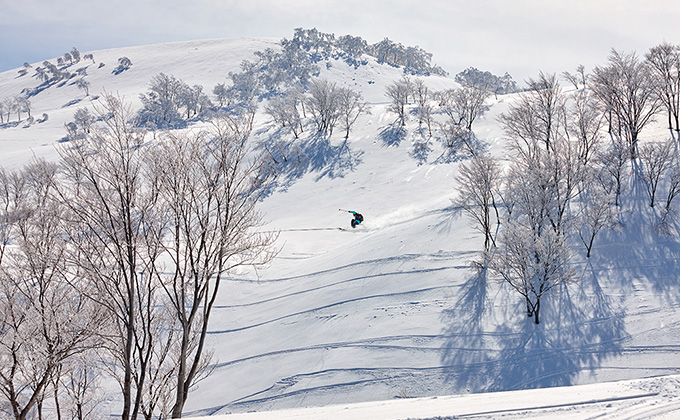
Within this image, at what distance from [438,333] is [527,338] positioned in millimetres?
3973

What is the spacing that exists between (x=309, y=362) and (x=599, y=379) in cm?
1205

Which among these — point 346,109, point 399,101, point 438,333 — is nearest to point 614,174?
point 438,333

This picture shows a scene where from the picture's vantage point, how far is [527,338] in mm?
16438

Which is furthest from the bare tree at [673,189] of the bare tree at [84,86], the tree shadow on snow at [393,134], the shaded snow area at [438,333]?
the bare tree at [84,86]

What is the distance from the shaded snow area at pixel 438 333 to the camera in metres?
6.45

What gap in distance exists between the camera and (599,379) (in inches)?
550

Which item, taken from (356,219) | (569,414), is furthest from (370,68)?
(569,414)

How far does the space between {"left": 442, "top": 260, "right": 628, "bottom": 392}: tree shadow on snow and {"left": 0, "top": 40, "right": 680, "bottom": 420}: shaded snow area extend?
6 centimetres

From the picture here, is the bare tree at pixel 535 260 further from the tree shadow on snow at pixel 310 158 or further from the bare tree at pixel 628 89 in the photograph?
the tree shadow on snow at pixel 310 158

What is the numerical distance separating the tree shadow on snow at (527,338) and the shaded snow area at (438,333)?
59 millimetres

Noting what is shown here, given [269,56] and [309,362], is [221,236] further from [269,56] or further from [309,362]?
[269,56]

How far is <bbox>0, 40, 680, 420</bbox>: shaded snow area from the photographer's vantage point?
6449mm

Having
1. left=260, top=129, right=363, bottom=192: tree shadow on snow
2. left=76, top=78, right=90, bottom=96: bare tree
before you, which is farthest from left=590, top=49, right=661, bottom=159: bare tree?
left=76, top=78, right=90, bottom=96: bare tree

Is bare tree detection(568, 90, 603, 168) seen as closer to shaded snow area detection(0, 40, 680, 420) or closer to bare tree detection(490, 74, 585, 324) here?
shaded snow area detection(0, 40, 680, 420)
